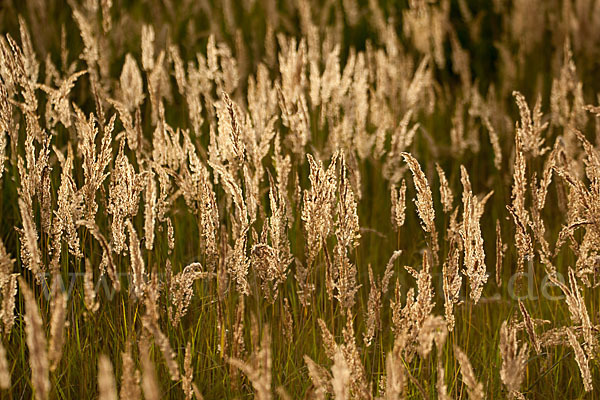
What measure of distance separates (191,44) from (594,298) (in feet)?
8.06

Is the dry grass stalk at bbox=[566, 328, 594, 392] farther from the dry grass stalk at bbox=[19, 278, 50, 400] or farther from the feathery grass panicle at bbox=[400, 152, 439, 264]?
the dry grass stalk at bbox=[19, 278, 50, 400]

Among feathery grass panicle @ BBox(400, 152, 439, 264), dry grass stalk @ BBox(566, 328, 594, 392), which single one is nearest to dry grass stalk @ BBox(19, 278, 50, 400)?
feathery grass panicle @ BBox(400, 152, 439, 264)

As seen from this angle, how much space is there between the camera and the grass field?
1870 mm

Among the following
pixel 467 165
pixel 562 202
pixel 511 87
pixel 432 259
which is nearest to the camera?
pixel 432 259

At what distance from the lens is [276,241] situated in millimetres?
2125

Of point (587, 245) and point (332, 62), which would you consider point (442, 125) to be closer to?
point (332, 62)

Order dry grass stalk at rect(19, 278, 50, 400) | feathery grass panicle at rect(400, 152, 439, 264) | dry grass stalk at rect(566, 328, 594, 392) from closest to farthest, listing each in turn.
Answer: dry grass stalk at rect(19, 278, 50, 400)
dry grass stalk at rect(566, 328, 594, 392)
feathery grass panicle at rect(400, 152, 439, 264)

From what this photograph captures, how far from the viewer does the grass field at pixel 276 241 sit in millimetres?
1870

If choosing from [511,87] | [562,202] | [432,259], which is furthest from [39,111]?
[511,87]

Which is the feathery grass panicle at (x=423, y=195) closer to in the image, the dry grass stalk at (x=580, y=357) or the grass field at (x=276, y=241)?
the grass field at (x=276, y=241)

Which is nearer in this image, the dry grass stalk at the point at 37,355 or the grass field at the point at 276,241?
the dry grass stalk at the point at 37,355

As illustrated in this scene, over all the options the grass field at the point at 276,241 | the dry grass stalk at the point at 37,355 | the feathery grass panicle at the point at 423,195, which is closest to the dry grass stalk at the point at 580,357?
the grass field at the point at 276,241

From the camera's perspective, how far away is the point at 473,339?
2.60 m

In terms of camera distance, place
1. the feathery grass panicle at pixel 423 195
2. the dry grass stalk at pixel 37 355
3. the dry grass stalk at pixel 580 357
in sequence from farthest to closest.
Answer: the feathery grass panicle at pixel 423 195 < the dry grass stalk at pixel 580 357 < the dry grass stalk at pixel 37 355
